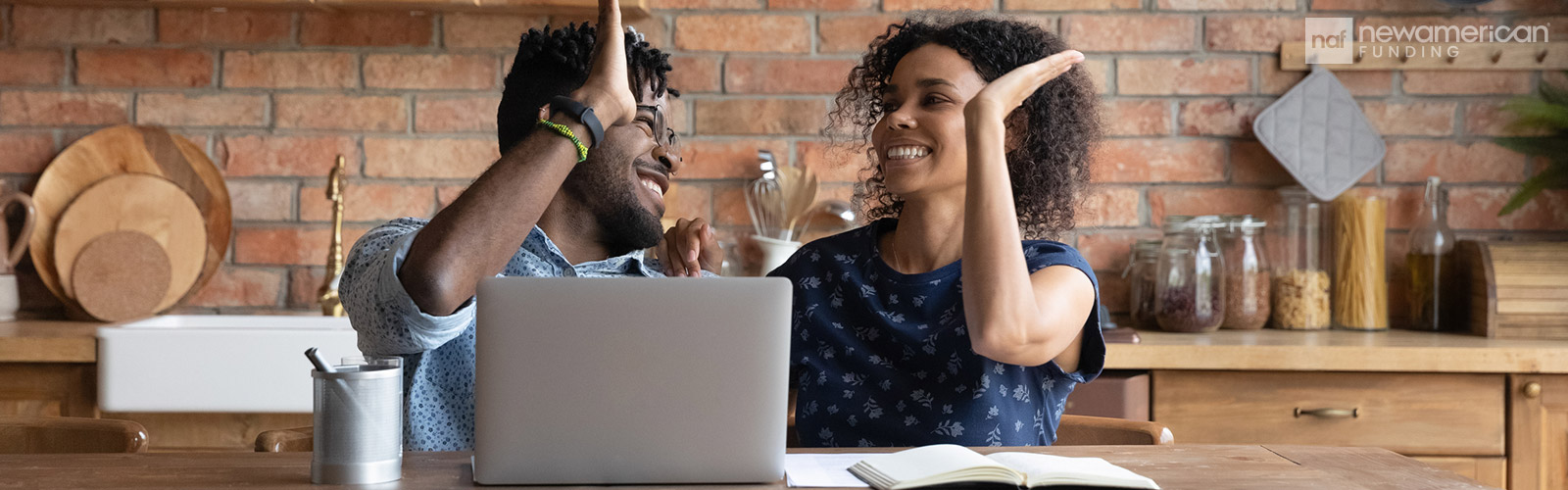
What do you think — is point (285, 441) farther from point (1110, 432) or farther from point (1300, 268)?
point (1300, 268)

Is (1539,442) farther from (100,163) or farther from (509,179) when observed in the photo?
(100,163)

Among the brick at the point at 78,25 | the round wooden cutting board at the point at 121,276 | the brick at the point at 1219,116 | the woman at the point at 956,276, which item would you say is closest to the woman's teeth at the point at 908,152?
the woman at the point at 956,276

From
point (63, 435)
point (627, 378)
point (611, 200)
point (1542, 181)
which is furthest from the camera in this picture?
point (1542, 181)

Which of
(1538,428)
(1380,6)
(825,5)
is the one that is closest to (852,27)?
(825,5)

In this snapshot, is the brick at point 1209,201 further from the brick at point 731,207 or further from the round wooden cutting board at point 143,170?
the round wooden cutting board at point 143,170

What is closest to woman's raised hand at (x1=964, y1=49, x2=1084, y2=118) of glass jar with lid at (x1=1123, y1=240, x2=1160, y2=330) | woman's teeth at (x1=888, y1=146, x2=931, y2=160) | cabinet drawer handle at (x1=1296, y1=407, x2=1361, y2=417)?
woman's teeth at (x1=888, y1=146, x2=931, y2=160)

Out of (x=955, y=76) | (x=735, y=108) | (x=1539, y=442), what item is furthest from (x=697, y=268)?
(x=1539, y=442)

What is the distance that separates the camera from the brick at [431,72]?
7.60ft

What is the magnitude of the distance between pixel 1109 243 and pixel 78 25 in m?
2.10

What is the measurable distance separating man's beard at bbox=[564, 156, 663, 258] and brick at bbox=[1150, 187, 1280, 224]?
121 cm

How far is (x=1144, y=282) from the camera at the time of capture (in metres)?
2.21

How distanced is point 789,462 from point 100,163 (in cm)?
189

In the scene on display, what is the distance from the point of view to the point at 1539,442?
188 cm

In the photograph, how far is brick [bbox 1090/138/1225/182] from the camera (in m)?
2.33
